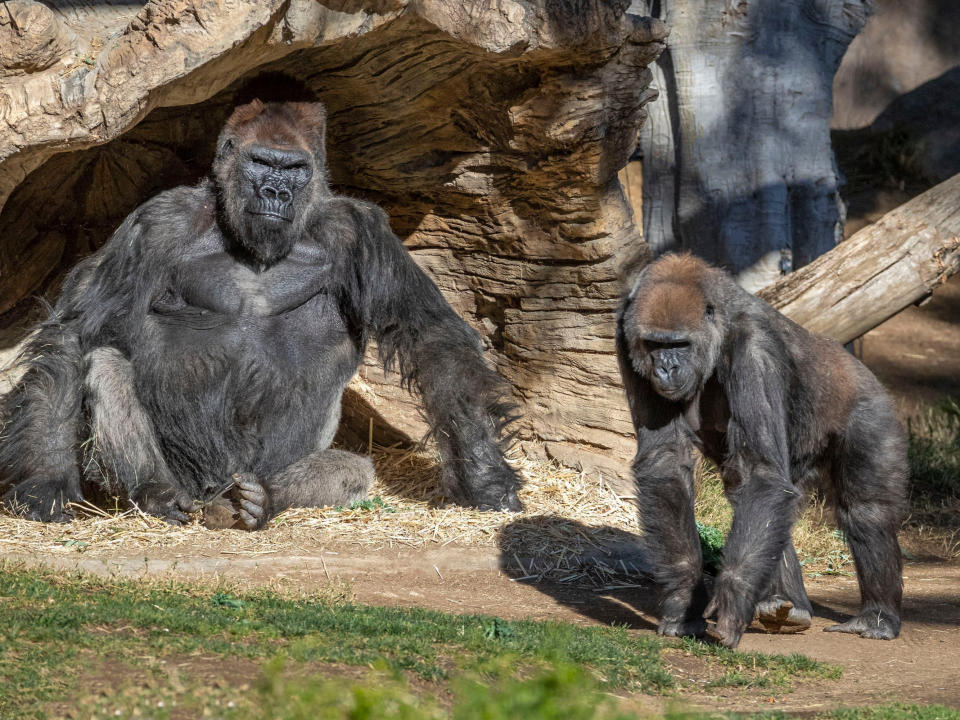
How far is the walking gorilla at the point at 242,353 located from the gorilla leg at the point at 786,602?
1739 mm

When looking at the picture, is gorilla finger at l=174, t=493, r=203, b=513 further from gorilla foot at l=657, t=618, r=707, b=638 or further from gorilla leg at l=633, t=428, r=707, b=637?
gorilla foot at l=657, t=618, r=707, b=638

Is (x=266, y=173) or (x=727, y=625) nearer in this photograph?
(x=727, y=625)

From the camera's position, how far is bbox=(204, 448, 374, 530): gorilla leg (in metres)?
5.48

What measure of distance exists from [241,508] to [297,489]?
35 cm

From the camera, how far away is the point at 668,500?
172 inches

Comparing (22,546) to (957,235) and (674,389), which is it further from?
(957,235)

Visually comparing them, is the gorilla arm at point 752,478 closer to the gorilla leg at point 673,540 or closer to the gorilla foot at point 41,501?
the gorilla leg at point 673,540

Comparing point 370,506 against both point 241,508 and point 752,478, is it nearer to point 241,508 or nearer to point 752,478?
point 241,508

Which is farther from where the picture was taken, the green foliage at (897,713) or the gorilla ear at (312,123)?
the gorilla ear at (312,123)

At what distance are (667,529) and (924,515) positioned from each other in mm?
3788

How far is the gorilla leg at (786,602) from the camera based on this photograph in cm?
429

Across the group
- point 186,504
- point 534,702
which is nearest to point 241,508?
point 186,504

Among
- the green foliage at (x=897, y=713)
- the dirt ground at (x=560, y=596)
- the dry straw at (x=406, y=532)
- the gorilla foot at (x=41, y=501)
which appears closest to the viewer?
the green foliage at (x=897, y=713)

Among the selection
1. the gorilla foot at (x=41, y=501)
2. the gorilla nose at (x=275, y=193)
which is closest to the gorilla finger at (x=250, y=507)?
the gorilla foot at (x=41, y=501)
